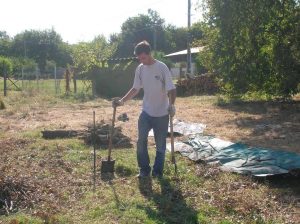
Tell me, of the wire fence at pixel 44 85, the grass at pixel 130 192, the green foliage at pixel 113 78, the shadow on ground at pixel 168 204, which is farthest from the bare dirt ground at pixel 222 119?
the wire fence at pixel 44 85

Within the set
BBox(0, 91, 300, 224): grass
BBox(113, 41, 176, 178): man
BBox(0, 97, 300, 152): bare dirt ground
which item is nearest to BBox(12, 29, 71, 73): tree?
BBox(0, 97, 300, 152): bare dirt ground

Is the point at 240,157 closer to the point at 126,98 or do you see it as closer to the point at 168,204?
the point at 126,98

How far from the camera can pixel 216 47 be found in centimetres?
1423

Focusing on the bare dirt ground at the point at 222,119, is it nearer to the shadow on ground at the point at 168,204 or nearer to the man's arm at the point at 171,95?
the man's arm at the point at 171,95

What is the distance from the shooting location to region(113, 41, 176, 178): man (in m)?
5.91

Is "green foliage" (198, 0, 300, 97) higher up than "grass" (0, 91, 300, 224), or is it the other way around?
"green foliage" (198, 0, 300, 97)

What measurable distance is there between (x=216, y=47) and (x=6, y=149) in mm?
8301

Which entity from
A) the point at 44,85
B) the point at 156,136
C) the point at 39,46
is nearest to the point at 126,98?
the point at 156,136

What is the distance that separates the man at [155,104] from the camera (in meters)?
5.91

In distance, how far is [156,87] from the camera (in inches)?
234

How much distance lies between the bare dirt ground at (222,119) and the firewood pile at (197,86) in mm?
4030

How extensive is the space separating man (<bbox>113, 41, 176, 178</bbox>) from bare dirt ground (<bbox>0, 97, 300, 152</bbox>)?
2.94 meters

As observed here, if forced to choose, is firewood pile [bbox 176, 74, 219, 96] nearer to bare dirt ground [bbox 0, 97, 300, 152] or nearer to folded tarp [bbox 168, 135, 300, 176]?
bare dirt ground [bbox 0, 97, 300, 152]

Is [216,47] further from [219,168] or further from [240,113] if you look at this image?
[219,168]
